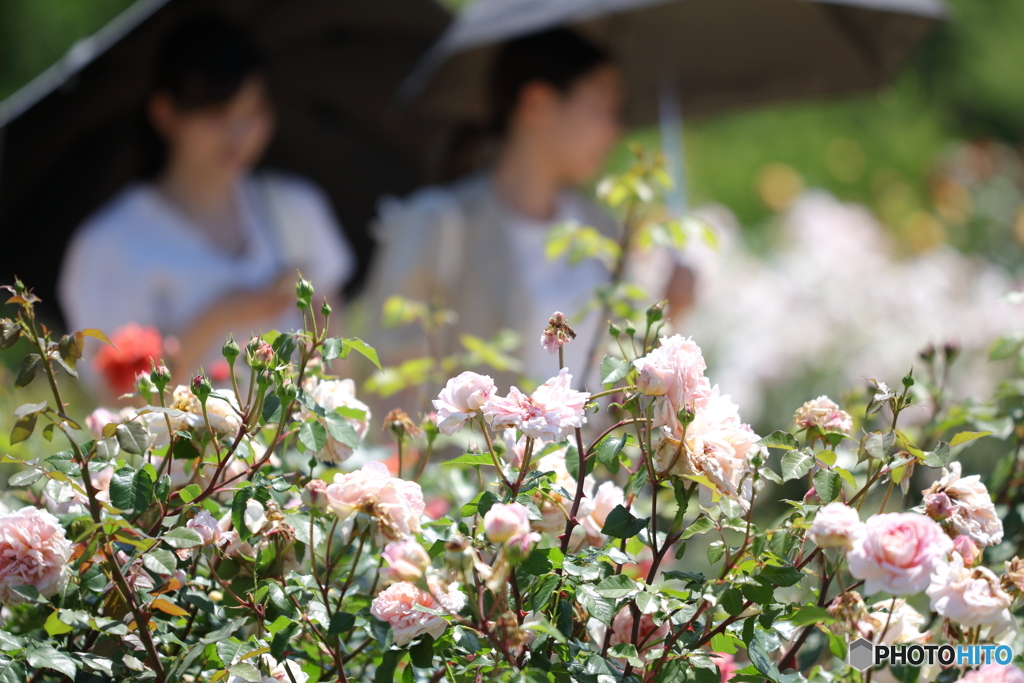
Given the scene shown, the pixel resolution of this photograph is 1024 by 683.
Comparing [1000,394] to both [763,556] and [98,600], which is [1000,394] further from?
[98,600]

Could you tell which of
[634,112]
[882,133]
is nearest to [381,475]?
[634,112]

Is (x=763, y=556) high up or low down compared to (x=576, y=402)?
down

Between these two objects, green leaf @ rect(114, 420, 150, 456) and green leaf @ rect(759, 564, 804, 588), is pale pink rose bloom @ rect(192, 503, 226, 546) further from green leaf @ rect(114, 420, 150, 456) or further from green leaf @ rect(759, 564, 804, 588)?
green leaf @ rect(759, 564, 804, 588)

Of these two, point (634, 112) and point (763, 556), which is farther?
point (634, 112)

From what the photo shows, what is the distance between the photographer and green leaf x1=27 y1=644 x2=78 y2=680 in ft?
2.56

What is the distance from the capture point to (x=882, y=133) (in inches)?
315

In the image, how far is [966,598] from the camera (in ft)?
2.51

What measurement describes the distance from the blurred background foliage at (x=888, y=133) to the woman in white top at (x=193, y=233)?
422 centimetres

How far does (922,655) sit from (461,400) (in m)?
0.49

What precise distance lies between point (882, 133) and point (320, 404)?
8.01m

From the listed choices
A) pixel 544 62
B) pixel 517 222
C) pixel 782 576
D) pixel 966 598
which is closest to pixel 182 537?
pixel 782 576

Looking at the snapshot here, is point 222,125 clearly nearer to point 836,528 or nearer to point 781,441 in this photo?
point 781,441

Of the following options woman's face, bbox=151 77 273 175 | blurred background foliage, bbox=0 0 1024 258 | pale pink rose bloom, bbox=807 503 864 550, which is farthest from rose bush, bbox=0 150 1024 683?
blurred background foliage, bbox=0 0 1024 258

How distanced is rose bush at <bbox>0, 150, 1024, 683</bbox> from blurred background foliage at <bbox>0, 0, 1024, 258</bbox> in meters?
5.84
